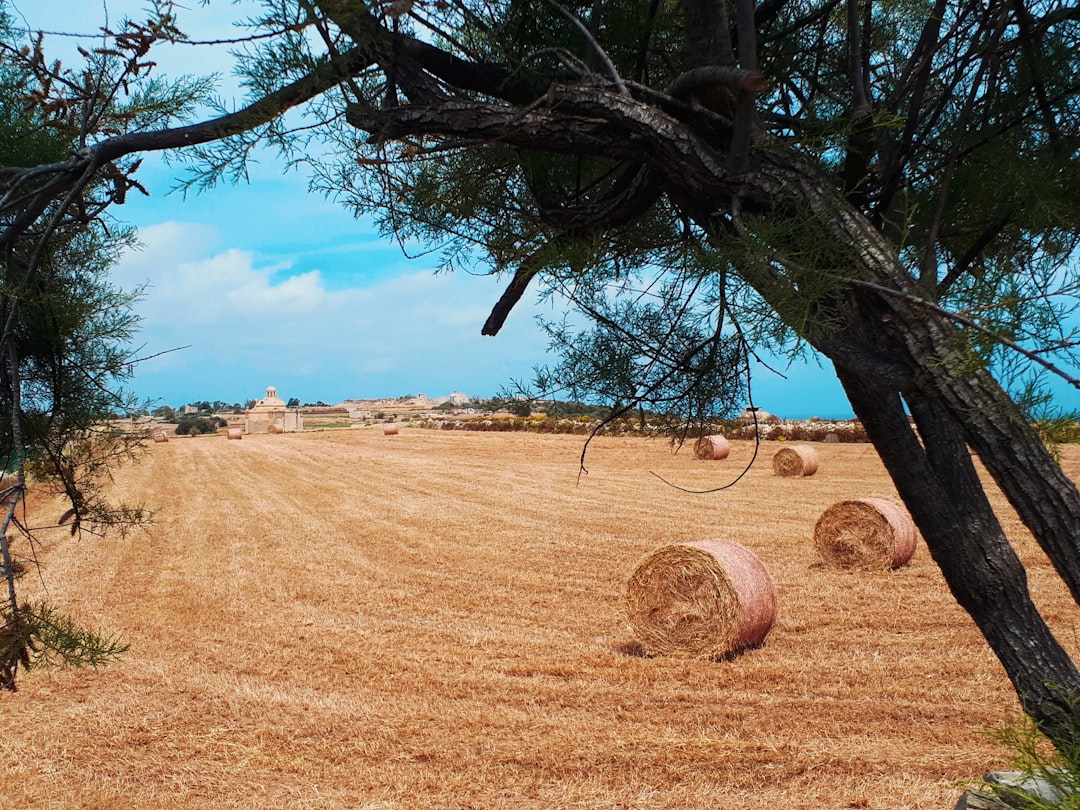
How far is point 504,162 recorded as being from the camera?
9.82 ft

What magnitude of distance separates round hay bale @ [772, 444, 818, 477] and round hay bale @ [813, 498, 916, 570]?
29.6ft

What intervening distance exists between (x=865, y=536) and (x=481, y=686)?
5.94m

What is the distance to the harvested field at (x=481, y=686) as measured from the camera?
4.93m

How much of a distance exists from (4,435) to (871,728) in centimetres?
494

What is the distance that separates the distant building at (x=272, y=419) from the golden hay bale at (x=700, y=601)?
42180 mm

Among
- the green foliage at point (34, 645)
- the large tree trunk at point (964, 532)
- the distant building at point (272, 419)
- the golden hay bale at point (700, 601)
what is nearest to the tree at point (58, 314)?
the green foliage at point (34, 645)

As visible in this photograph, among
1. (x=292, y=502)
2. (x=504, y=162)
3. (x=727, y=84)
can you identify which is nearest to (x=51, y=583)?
(x=292, y=502)

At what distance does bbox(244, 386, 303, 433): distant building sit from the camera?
48.4m

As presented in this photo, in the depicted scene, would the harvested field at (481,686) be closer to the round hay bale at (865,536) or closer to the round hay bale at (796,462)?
the round hay bale at (865,536)

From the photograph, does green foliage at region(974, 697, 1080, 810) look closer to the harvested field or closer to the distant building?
the harvested field

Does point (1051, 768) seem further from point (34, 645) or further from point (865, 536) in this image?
point (865, 536)

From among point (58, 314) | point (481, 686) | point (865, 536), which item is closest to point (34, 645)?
point (58, 314)

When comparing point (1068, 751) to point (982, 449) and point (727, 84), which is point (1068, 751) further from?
point (727, 84)

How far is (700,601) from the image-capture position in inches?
297
